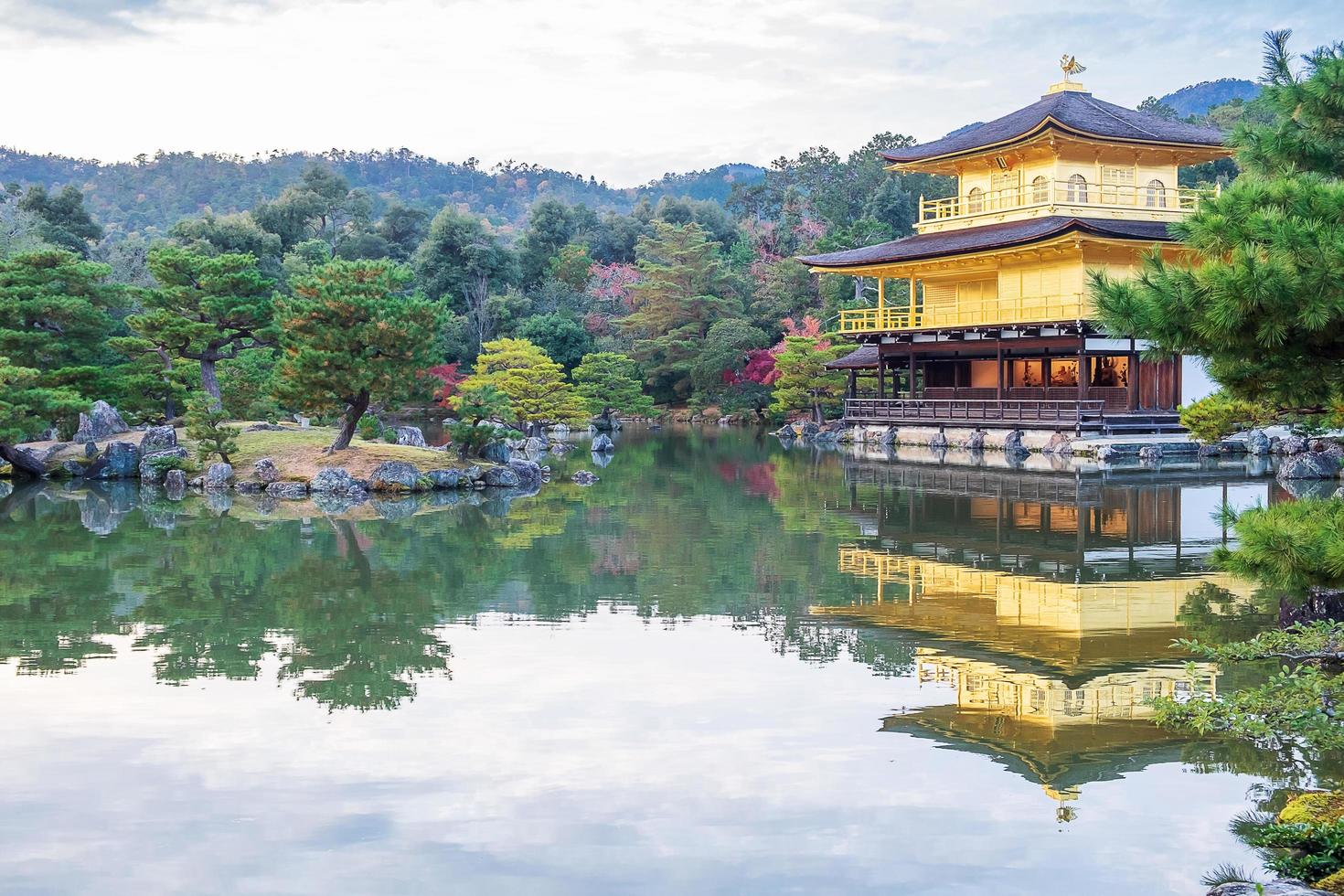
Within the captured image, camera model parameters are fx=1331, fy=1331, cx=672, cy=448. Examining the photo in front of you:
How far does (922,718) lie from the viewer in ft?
24.0

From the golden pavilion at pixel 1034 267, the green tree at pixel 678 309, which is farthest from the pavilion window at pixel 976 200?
the green tree at pixel 678 309

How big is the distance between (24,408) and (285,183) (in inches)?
3514

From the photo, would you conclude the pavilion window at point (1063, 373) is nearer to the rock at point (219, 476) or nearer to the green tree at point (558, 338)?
the green tree at point (558, 338)

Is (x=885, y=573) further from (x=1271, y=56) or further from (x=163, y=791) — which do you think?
(x=163, y=791)

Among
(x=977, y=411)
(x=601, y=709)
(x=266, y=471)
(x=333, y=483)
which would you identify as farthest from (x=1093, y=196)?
(x=601, y=709)

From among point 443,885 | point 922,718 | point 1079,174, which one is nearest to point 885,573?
point 922,718

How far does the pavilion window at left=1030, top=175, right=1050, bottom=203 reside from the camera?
33.8 meters

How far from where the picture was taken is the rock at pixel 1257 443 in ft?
87.2

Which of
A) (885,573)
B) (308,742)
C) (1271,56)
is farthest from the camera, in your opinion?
(885,573)

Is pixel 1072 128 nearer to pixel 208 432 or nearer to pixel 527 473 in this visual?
pixel 527 473

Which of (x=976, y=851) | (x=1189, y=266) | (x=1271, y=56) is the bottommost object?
(x=976, y=851)

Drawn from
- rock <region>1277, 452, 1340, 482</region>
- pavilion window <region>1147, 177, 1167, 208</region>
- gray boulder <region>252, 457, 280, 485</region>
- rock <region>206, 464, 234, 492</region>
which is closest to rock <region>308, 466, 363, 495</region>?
gray boulder <region>252, 457, 280, 485</region>

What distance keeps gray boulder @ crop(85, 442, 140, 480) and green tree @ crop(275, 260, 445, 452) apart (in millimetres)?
4108

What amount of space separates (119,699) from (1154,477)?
18707mm
